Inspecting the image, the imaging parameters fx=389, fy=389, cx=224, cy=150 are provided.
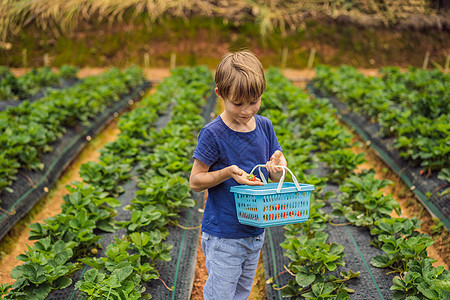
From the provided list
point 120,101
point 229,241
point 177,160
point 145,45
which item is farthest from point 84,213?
point 145,45

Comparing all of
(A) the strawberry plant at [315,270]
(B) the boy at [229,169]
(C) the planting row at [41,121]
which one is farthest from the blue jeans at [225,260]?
(C) the planting row at [41,121]

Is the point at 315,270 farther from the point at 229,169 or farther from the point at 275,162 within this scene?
the point at 229,169

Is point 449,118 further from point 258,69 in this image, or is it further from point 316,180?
point 258,69

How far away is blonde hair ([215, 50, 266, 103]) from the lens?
1.67 metres

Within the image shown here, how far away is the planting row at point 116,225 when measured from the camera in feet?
7.59

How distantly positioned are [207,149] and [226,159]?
0.37 feet

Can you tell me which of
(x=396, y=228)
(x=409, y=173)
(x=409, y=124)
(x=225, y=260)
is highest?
(x=225, y=260)

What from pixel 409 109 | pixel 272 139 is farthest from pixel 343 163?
pixel 272 139

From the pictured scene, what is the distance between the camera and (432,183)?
Result: 4.11 m

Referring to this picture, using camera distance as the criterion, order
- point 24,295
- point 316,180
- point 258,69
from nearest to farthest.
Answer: point 258,69 < point 24,295 < point 316,180

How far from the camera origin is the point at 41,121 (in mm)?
5113

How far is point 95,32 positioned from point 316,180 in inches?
477

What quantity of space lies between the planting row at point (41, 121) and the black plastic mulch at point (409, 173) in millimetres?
4186

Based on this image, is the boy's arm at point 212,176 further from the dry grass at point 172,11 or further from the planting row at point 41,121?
the dry grass at point 172,11
